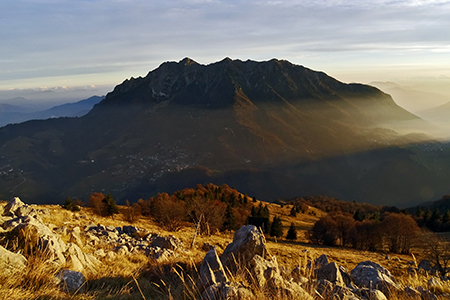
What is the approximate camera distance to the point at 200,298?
3785 mm

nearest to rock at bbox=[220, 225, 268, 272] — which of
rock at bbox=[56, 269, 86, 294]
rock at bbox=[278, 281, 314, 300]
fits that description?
rock at bbox=[278, 281, 314, 300]

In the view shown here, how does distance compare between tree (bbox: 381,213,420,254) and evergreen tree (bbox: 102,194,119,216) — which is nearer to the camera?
evergreen tree (bbox: 102,194,119,216)

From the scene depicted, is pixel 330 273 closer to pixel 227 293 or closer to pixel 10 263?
pixel 227 293

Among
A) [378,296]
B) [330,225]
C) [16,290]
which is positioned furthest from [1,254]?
[330,225]

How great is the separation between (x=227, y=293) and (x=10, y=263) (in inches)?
149

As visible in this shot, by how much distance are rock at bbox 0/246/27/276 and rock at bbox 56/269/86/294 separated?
25.0 inches

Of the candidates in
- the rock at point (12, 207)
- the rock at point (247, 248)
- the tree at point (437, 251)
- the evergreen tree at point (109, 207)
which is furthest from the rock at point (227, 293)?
the tree at point (437, 251)

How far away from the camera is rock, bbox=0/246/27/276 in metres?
4.09

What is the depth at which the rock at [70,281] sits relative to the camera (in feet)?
14.2

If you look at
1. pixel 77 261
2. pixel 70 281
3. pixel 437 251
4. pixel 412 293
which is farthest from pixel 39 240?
pixel 437 251

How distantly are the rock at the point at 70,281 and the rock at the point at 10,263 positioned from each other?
0.64 metres

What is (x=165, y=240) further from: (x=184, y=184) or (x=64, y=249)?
(x=184, y=184)

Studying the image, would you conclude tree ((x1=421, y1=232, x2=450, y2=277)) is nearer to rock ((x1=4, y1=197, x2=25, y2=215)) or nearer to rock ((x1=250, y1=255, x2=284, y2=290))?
rock ((x1=250, y1=255, x2=284, y2=290))

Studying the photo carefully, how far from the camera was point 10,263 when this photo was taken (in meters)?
4.32
